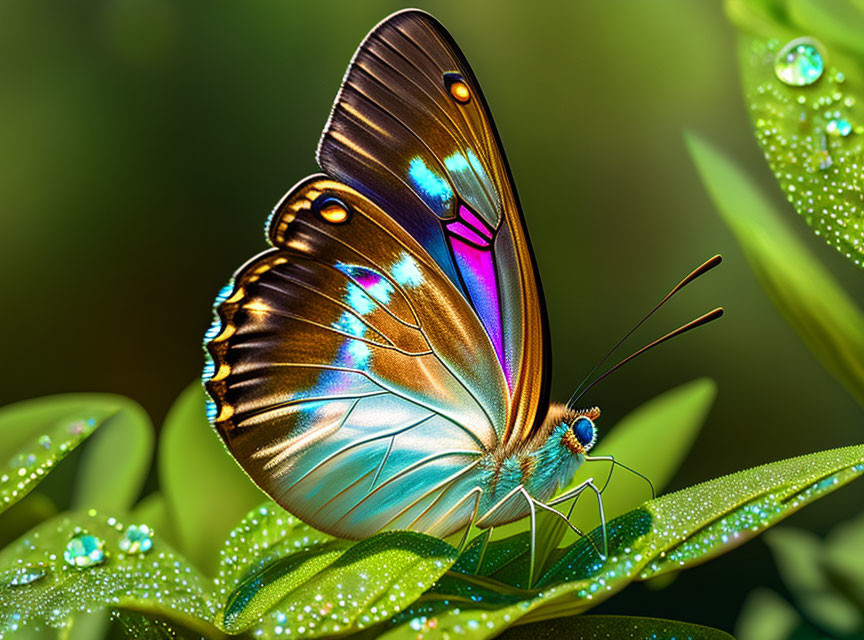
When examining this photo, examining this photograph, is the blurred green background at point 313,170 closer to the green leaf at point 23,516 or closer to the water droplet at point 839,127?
the green leaf at point 23,516

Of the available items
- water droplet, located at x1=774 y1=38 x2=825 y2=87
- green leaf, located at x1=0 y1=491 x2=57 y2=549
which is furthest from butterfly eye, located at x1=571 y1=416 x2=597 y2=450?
green leaf, located at x1=0 y1=491 x2=57 y2=549

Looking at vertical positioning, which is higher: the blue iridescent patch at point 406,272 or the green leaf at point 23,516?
the blue iridescent patch at point 406,272

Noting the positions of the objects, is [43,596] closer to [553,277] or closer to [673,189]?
[553,277]

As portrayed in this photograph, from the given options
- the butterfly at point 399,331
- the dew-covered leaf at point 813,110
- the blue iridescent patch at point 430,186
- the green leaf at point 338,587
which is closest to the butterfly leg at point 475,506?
the butterfly at point 399,331

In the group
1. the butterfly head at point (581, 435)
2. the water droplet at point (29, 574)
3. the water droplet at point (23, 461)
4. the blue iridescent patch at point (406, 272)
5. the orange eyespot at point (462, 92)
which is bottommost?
the water droplet at point (29, 574)

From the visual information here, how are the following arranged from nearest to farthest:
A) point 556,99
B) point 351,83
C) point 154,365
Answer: point 351,83, point 154,365, point 556,99

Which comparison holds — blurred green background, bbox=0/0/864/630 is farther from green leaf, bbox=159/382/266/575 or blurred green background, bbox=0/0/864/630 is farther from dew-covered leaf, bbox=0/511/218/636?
dew-covered leaf, bbox=0/511/218/636

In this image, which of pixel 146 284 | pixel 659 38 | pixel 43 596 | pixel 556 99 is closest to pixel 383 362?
pixel 43 596
